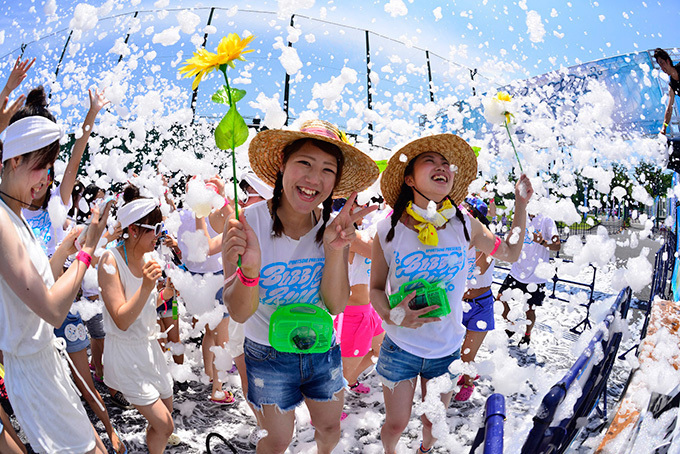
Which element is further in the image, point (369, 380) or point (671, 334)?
point (369, 380)

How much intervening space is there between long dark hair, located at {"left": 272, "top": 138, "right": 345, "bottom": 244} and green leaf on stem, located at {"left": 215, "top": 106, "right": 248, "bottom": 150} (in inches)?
16.6

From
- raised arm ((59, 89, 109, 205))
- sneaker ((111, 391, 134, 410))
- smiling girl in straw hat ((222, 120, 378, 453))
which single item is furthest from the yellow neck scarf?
sneaker ((111, 391, 134, 410))

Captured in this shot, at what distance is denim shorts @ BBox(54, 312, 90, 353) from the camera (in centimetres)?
312

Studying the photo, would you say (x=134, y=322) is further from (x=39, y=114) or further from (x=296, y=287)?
(x=39, y=114)

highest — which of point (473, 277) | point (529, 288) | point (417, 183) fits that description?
point (417, 183)

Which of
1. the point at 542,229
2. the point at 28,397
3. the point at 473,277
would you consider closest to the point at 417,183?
the point at 473,277

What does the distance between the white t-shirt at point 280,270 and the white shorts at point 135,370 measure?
804mm

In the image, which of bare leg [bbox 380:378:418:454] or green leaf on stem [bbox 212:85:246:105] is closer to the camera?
green leaf on stem [bbox 212:85:246:105]

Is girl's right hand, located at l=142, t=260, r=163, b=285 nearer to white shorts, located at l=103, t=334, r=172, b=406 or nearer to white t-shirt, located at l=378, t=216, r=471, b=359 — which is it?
white shorts, located at l=103, t=334, r=172, b=406

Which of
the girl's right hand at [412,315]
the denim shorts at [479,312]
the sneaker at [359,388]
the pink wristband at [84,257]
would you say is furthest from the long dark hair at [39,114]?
the denim shorts at [479,312]

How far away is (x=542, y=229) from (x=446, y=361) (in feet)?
10.8

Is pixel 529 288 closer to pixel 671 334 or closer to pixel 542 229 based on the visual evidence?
pixel 542 229

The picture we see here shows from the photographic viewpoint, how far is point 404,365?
7.88 ft

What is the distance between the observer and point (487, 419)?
3.36ft
